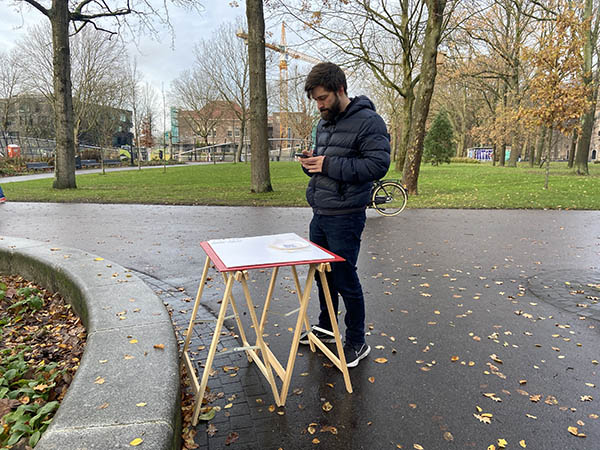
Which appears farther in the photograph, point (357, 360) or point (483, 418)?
point (357, 360)

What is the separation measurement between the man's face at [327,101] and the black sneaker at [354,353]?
1729 mm

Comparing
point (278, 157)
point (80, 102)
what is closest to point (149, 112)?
point (80, 102)

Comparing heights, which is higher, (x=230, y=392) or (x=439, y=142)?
(x=439, y=142)

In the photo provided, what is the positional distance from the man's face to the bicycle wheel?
764 cm

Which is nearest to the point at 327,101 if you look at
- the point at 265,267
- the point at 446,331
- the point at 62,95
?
the point at 265,267

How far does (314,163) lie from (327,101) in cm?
43

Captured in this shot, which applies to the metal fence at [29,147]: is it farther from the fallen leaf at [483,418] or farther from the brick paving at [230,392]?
the fallen leaf at [483,418]

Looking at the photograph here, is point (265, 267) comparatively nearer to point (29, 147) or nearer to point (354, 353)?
point (354, 353)

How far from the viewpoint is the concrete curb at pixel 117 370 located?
6.34 ft

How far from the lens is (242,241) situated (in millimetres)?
3000

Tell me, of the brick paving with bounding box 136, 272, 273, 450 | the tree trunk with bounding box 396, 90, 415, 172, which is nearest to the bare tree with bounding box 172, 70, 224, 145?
the tree trunk with bounding box 396, 90, 415, 172

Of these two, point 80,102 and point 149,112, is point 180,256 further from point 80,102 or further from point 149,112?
point 149,112

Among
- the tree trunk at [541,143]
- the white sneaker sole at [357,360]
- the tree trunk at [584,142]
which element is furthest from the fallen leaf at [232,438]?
the tree trunk at [541,143]

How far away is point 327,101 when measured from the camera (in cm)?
301
